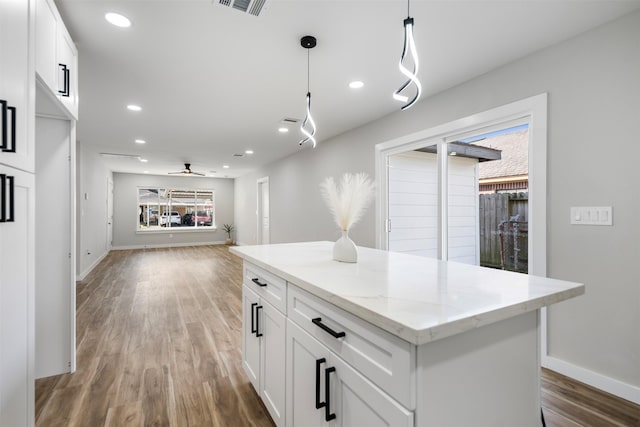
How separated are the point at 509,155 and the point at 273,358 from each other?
8.55 ft

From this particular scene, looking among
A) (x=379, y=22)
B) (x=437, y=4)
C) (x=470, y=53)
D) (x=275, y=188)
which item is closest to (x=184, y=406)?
(x=379, y=22)

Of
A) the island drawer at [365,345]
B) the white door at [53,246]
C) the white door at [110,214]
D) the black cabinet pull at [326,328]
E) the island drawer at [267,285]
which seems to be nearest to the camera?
the island drawer at [365,345]

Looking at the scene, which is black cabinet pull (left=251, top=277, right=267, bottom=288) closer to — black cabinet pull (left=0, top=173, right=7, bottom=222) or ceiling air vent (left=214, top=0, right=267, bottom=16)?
black cabinet pull (left=0, top=173, right=7, bottom=222)

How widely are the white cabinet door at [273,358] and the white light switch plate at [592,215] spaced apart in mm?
2206

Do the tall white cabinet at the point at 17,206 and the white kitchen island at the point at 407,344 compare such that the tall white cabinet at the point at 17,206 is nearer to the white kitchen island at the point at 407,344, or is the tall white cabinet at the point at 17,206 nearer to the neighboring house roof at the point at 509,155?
the white kitchen island at the point at 407,344

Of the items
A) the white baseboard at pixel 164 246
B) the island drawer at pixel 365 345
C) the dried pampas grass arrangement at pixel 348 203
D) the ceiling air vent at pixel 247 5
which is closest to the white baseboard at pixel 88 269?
the white baseboard at pixel 164 246

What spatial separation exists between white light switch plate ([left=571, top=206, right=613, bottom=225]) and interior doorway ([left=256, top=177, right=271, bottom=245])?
22.1 feet

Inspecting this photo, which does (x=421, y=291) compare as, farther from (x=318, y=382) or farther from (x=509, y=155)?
(x=509, y=155)

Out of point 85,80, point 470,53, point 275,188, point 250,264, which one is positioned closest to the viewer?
point 250,264

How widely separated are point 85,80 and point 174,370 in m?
2.78

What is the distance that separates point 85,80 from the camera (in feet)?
9.53

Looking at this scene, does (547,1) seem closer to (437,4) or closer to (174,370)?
(437,4)

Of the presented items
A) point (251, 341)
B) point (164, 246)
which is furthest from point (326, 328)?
point (164, 246)

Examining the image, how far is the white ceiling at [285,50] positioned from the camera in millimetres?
1921
